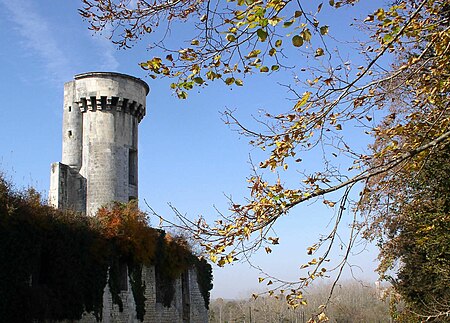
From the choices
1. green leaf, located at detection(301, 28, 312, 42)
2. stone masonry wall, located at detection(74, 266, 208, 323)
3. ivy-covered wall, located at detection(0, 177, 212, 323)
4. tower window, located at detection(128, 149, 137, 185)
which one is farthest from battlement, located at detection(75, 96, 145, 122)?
green leaf, located at detection(301, 28, 312, 42)

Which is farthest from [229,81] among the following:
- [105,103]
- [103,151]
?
[105,103]

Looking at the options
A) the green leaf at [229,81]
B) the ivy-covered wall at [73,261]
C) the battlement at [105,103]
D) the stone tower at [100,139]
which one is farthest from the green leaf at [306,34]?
the battlement at [105,103]

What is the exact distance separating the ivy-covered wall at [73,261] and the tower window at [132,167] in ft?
20.7

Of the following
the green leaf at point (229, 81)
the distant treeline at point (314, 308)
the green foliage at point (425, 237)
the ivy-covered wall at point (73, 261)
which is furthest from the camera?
the distant treeline at point (314, 308)

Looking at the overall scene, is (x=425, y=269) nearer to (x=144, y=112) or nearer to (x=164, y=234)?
(x=164, y=234)

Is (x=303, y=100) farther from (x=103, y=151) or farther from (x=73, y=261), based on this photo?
(x=103, y=151)

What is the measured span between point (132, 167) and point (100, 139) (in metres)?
2.15

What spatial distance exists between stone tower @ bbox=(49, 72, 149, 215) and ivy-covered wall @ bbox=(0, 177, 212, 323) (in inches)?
220

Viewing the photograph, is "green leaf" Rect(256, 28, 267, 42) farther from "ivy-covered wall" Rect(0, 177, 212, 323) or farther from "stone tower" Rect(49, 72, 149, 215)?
"stone tower" Rect(49, 72, 149, 215)

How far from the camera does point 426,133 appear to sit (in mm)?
6699

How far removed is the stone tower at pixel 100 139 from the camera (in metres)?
26.8

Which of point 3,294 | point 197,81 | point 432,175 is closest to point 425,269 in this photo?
point 432,175

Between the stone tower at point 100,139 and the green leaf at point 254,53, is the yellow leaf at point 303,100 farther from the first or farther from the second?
the stone tower at point 100,139

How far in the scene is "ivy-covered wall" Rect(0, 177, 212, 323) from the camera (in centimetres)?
1391
